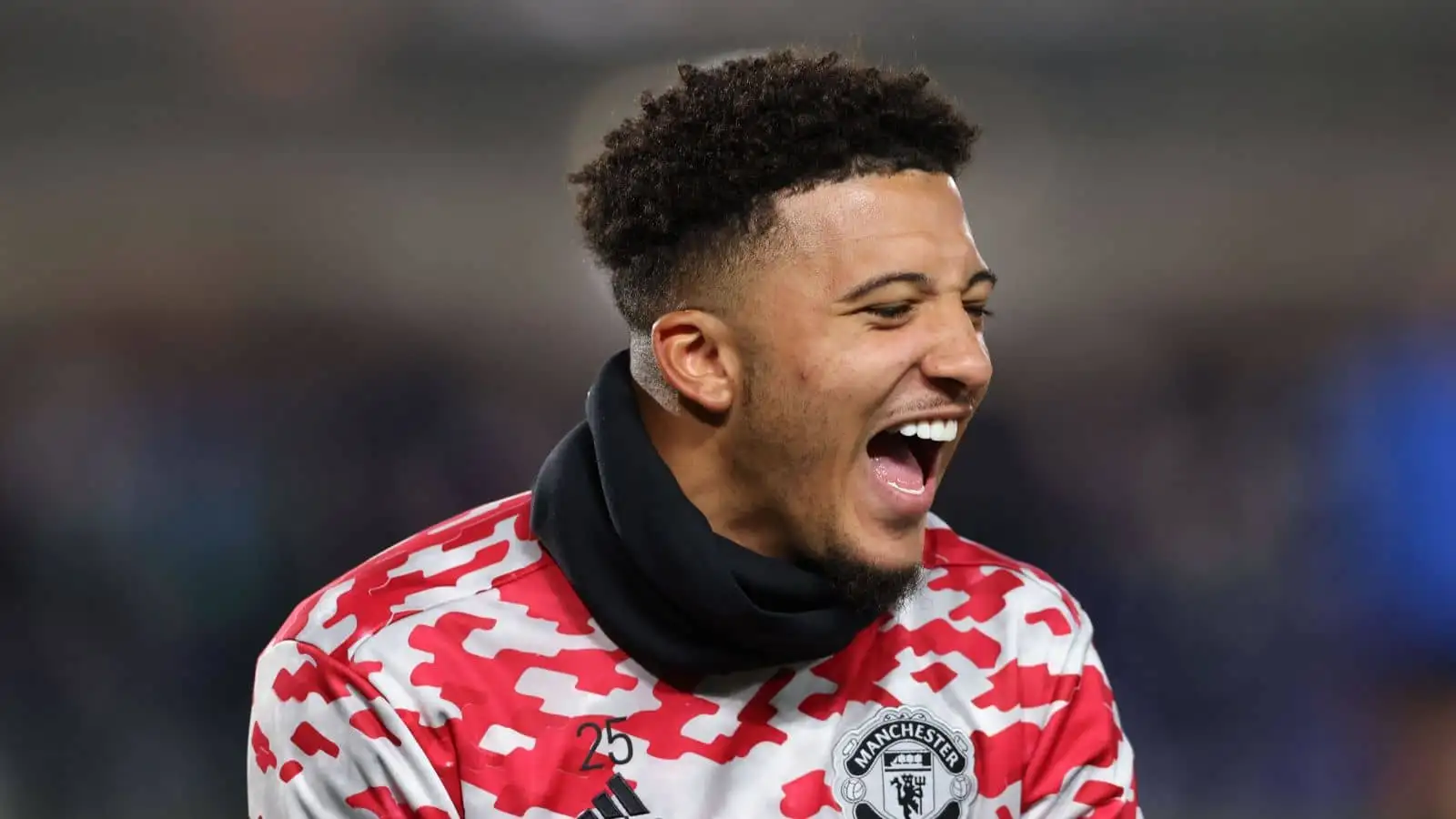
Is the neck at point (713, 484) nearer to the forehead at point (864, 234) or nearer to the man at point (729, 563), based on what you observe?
the man at point (729, 563)

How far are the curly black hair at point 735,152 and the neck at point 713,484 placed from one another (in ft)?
0.39

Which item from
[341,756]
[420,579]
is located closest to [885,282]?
[420,579]

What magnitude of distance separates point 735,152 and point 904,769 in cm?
64

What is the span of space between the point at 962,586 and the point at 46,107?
1.68 meters

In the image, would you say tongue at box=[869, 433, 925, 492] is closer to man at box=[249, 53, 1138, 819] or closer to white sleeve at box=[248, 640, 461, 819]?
man at box=[249, 53, 1138, 819]

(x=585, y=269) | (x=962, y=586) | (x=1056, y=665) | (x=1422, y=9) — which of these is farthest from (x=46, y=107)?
(x=1422, y=9)

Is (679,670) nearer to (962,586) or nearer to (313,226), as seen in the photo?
(962,586)

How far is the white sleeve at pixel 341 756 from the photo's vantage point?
3.65 ft

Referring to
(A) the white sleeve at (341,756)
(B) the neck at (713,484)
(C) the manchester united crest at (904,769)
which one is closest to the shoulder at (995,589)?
(C) the manchester united crest at (904,769)

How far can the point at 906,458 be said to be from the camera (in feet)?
4.10

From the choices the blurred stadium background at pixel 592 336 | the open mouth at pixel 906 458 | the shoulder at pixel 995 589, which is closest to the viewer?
the open mouth at pixel 906 458

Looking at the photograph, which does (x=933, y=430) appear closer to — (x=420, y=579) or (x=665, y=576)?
(x=665, y=576)

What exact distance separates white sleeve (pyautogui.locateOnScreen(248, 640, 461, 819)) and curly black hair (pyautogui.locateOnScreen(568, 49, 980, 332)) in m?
0.46

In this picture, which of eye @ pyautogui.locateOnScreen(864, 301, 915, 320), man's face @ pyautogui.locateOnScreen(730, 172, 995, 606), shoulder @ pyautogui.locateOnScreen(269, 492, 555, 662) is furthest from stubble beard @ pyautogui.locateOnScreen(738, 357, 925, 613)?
shoulder @ pyautogui.locateOnScreen(269, 492, 555, 662)
